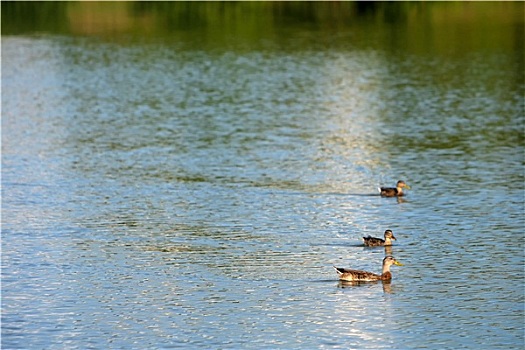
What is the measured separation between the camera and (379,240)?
24531 mm

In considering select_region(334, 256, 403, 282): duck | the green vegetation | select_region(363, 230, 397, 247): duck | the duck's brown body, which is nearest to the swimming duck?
select_region(363, 230, 397, 247): duck

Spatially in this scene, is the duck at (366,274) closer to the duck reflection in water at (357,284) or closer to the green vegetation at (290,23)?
the duck reflection in water at (357,284)

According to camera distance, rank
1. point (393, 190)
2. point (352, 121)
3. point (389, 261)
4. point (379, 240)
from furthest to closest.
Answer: point (352, 121) < point (393, 190) < point (379, 240) < point (389, 261)

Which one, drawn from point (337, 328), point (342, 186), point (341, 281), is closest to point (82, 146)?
point (342, 186)

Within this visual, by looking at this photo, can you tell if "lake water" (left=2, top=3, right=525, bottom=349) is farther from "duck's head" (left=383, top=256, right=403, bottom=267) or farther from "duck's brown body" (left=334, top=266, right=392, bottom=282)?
"duck's head" (left=383, top=256, right=403, bottom=267)

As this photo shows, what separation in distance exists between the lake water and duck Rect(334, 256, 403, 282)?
0.63 feet

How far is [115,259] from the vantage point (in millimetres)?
23984

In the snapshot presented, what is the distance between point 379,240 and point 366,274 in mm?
2492

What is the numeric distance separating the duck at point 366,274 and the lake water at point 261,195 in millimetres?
191

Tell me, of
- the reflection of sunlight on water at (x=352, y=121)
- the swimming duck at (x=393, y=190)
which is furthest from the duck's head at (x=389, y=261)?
the reflection of sunlight on water at (x=352, y=121)

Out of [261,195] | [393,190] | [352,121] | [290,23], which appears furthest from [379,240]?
[290,23]

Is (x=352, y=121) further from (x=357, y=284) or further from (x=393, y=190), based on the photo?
(x=357, y=284)

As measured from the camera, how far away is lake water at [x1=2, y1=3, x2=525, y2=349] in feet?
66.2

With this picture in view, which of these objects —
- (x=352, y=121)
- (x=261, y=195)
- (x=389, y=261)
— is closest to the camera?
(x=389, y=261)
